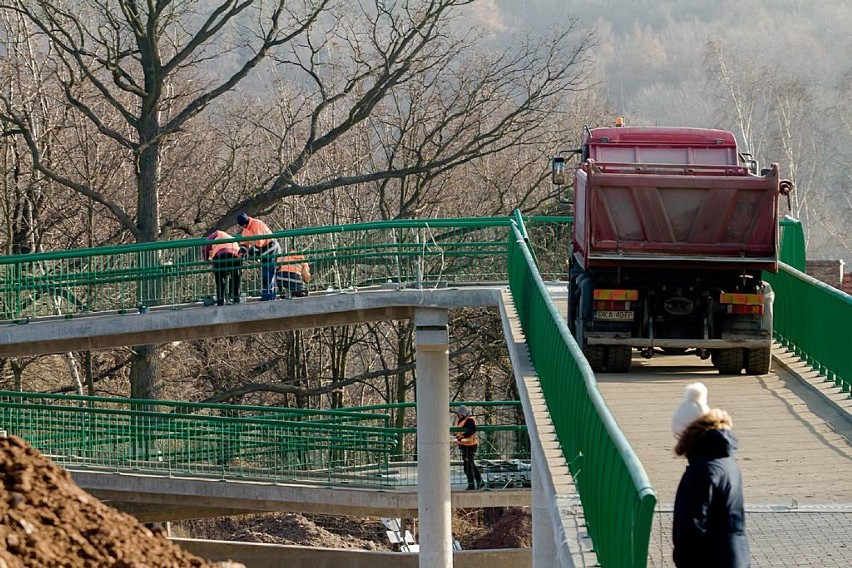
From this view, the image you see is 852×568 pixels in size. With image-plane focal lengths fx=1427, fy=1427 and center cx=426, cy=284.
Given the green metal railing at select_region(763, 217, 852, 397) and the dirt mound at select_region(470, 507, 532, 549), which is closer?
the green metal railing at select_region(763, 217, 852, 397)

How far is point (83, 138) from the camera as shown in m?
39.5

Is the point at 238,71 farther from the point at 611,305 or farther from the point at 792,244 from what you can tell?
the point at 611,305

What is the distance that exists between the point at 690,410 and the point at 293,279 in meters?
17.9

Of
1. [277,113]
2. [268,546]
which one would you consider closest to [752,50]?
[277,113]

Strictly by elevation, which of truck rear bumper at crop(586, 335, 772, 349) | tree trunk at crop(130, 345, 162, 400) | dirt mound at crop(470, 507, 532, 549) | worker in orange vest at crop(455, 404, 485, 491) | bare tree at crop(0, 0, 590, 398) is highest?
bare tree at crop(0, 0, 590, 398)

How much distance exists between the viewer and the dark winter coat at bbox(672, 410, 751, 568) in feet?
21.3

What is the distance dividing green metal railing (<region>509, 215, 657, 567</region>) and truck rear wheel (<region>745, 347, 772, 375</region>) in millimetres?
3179

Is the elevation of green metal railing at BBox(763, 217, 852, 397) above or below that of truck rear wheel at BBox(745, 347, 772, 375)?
Answer: above

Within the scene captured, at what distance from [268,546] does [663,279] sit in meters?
13.6

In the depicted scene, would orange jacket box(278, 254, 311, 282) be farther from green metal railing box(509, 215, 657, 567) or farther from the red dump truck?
green metal railing box(509, 215, 657, 567)

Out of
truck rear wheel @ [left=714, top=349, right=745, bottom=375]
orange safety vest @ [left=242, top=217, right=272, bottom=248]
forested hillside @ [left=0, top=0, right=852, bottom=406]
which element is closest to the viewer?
truck rear wheel @ [left=714, top=349, right=745, bottom=375]

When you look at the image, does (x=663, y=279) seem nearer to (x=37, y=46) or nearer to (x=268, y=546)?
(x=268, y=546)

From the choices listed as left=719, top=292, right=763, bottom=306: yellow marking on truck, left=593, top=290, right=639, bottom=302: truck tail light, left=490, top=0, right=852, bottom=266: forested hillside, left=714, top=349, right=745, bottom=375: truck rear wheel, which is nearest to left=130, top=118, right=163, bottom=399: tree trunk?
left=593, top=290, right=639, bottom=302: truck tail light

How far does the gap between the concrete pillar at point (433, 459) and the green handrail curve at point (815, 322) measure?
762cm
